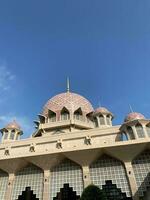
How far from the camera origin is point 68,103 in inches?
1145

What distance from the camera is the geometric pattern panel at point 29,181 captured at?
1797cm

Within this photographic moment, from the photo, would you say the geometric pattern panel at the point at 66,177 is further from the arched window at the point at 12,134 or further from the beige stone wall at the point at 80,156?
the arched window at the point at 12,134

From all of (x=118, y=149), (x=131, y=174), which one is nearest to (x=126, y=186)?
(x=131, y=174)

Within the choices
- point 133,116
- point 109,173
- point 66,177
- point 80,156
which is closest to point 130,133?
point 133,116

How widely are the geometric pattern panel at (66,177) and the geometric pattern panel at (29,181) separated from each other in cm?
110

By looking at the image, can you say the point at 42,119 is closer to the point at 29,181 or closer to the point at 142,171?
the point at 29,181

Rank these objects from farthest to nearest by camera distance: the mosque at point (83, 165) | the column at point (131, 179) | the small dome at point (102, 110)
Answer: the small dome at point (102, 110)
the mosque at point (83, 165)
the column at point (131, 179)

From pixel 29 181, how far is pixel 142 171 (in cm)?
969

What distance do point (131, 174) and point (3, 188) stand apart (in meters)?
11.2

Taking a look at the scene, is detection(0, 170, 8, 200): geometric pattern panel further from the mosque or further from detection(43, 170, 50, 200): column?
detection(43, 170, 50, 200): column

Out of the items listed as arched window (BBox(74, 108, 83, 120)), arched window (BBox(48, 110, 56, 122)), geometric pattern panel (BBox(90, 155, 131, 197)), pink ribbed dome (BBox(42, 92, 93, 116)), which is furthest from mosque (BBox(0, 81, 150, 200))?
pink ribbed dome (BBox(42, 92, 93, 116))

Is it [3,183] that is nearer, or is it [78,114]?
[3,183]

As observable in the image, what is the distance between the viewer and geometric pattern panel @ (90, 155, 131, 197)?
55.0ft

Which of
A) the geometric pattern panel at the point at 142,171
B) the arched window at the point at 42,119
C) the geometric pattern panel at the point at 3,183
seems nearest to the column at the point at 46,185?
the geometric pattern panel at the point at 3,183
